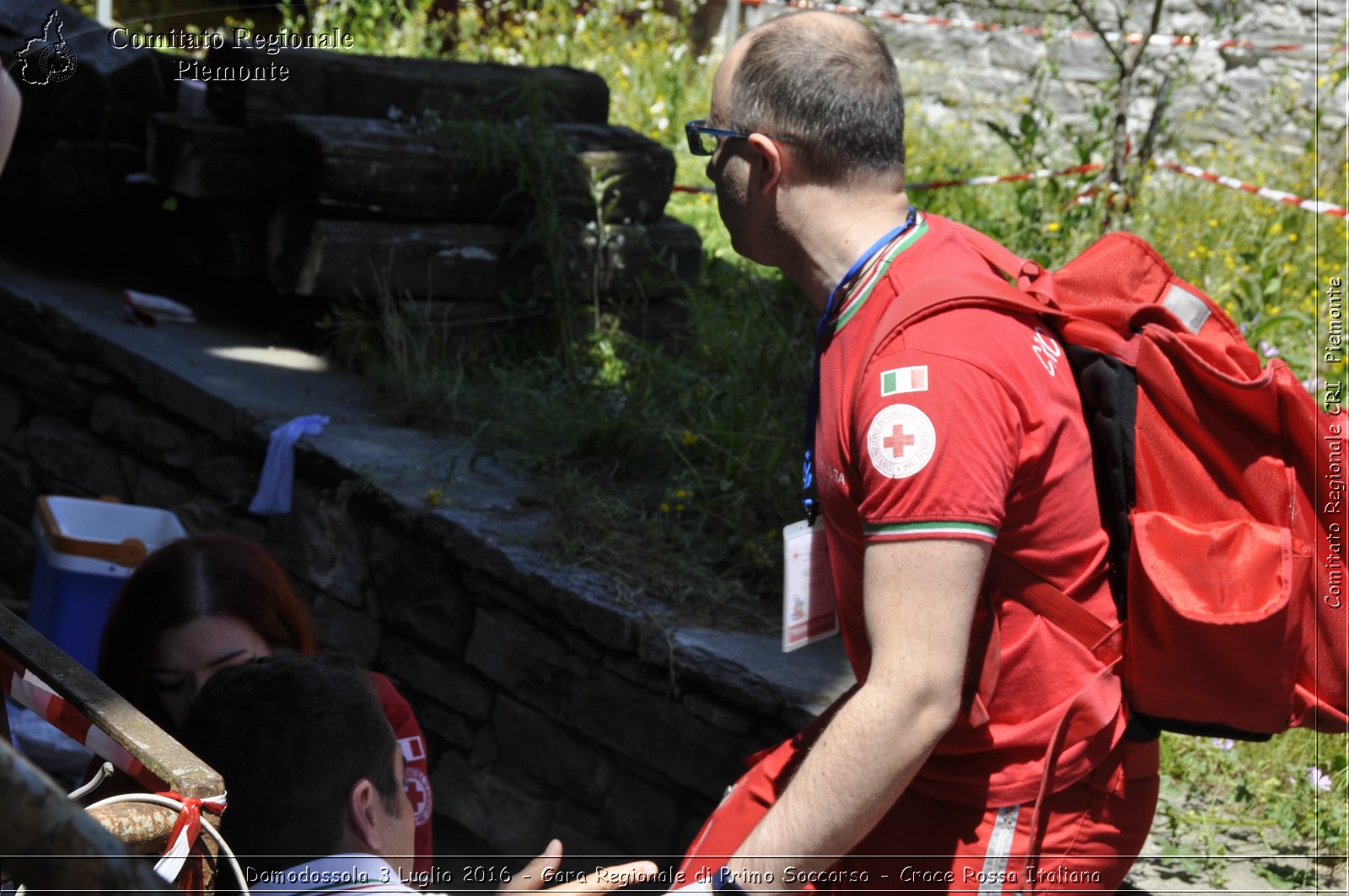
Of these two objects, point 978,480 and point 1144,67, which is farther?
point 1144,67

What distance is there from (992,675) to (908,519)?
0.30 metres

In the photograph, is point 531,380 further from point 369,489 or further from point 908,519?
point 908,519

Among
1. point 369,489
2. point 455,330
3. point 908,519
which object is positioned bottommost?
point 369,489

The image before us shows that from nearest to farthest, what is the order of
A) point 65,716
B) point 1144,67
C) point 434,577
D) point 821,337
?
point 65,716
point 821,337
point 434,577
point 1144,67

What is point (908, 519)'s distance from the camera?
1.46 m

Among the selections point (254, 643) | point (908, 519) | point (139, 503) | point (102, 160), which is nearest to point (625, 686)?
point (254, 643)

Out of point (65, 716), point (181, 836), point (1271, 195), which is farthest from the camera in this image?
point (1271, 195)

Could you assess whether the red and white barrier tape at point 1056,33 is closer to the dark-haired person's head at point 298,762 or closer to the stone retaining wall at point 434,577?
the stone retaining wall at point 434,577

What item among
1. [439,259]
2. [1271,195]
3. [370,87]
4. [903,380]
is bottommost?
[439,259]

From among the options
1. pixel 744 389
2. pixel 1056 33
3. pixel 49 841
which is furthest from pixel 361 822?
pixel 1056 33

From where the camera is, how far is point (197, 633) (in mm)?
2387

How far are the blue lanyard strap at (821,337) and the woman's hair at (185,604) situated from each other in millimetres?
1069
